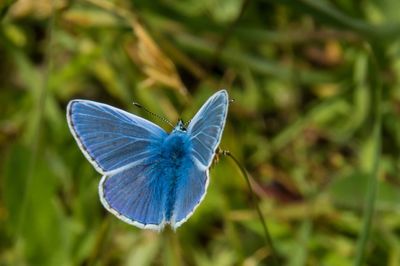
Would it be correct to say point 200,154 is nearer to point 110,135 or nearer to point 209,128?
point 209,128

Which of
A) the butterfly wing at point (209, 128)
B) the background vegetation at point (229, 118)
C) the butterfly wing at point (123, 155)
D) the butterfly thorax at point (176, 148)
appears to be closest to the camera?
the butterfly wing at point (209, 128)

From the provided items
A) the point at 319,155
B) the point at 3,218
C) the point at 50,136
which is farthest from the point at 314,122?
the point at 3,218

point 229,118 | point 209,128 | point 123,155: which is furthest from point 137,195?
point 229,118

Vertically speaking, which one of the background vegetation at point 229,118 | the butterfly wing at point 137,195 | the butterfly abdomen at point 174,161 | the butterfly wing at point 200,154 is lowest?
the background vegetation at point 229,118

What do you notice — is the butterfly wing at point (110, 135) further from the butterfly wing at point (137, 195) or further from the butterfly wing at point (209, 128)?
the butterfly wing at point (209, 128)

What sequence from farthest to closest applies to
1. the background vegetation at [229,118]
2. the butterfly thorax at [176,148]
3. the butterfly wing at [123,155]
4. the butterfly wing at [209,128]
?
the background vegetation at [229,118], the butterfly thorax at [176,148], the butterfly wing at [123,155], the butterfly wing at [209,128]

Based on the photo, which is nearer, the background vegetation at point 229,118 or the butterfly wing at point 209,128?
the butterfly wing at point 209,128

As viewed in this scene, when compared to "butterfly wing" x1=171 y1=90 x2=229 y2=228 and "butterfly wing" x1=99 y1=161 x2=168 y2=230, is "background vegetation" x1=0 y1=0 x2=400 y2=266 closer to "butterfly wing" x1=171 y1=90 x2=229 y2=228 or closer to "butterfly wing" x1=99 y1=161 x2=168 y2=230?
"butterfly wing" x1=99 y1=161 x2=168 y2=230

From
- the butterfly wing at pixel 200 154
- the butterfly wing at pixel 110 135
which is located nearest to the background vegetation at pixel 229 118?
the butterfly wing at pixel 110 135

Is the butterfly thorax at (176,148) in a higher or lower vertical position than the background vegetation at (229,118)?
higher
